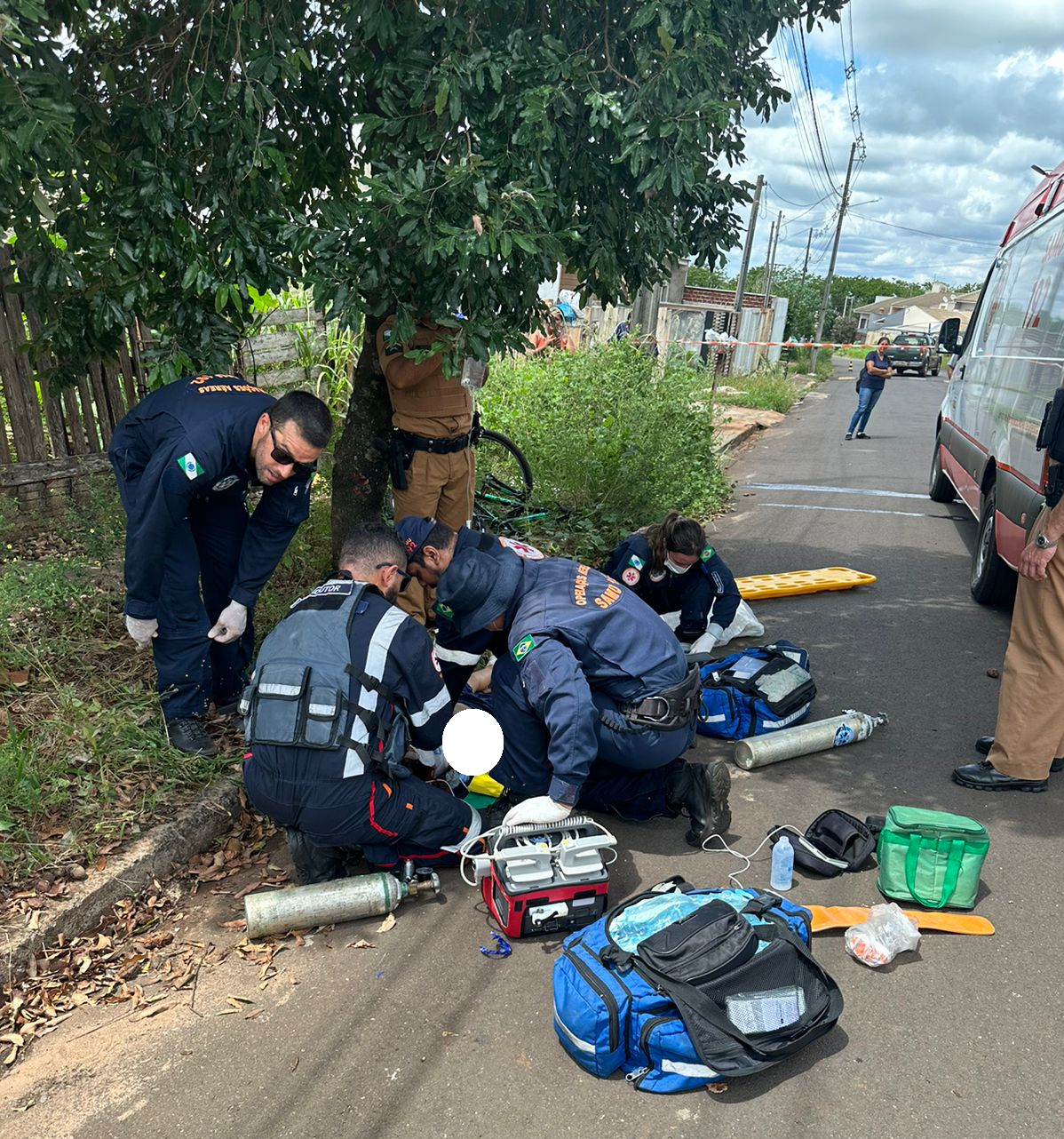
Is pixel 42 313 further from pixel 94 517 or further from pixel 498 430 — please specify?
pixel 498 430

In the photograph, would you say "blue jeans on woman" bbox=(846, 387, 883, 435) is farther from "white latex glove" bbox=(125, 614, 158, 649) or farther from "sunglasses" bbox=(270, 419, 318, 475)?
"white latex glove" bbox=(125, 614, 158, 649)

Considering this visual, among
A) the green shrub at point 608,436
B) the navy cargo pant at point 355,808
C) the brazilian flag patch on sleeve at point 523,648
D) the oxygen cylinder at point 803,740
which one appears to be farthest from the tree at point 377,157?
the green shrub at point 608,436

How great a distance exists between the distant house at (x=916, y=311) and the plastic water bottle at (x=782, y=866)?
338ft

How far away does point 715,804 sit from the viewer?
3697mm

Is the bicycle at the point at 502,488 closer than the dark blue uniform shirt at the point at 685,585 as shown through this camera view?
No

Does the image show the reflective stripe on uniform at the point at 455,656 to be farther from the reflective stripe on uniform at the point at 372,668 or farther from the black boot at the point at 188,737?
the black boot at the point at 188,737

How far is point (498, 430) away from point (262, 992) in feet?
22.4

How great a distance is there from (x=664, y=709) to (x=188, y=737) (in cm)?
203

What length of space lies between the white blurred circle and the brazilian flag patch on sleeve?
0.38 meters

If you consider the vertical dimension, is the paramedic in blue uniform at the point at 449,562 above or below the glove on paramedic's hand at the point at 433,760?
above

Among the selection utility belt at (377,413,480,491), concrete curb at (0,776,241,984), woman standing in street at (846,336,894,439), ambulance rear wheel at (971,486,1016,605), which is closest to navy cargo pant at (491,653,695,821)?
concrete curb at (0,776,241,984)

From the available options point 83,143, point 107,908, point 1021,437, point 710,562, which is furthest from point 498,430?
point 107,908

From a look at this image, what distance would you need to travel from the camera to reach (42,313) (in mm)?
3953

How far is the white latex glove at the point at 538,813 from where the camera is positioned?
3236 mm
